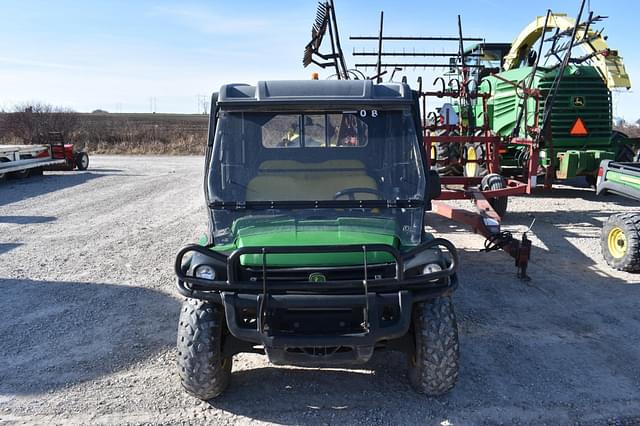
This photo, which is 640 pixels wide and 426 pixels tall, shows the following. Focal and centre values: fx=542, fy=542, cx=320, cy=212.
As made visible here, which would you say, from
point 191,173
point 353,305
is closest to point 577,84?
point 353,305

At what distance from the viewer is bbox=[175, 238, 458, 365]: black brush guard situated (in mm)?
3066

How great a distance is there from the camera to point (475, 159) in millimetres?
10031

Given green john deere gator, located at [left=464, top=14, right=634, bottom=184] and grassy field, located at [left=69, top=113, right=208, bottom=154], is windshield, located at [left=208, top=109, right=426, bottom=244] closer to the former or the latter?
green john deere gator, located at [left=464, top=14, right=634, bottom=184]

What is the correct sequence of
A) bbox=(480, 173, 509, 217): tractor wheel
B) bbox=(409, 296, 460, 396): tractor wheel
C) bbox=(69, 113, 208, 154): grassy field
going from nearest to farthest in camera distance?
bbox=(409, 296, 460, 396): tractor wheel
bbox=(480, 173, 509, 217): tractor wheel
bbox=(69, 113, 208, 154): grassy field

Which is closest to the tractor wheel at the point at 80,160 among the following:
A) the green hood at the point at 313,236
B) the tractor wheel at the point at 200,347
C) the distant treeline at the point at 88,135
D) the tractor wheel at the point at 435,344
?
the distant treeline at the point at 88,135

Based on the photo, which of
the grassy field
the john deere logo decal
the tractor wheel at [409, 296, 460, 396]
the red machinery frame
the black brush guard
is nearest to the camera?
the black brush guard

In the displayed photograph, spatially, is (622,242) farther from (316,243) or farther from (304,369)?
(316,243)

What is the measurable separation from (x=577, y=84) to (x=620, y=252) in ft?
16.3

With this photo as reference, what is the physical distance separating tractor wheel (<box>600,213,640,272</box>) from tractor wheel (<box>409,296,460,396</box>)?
3754 millimetres

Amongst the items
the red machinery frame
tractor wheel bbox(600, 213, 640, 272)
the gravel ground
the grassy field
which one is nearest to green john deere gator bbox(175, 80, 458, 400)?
the gravel ground

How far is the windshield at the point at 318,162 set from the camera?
3.82m

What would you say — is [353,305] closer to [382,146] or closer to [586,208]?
[382,146]

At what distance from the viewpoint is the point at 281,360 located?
3.23 metres

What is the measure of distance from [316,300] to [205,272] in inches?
27.7
